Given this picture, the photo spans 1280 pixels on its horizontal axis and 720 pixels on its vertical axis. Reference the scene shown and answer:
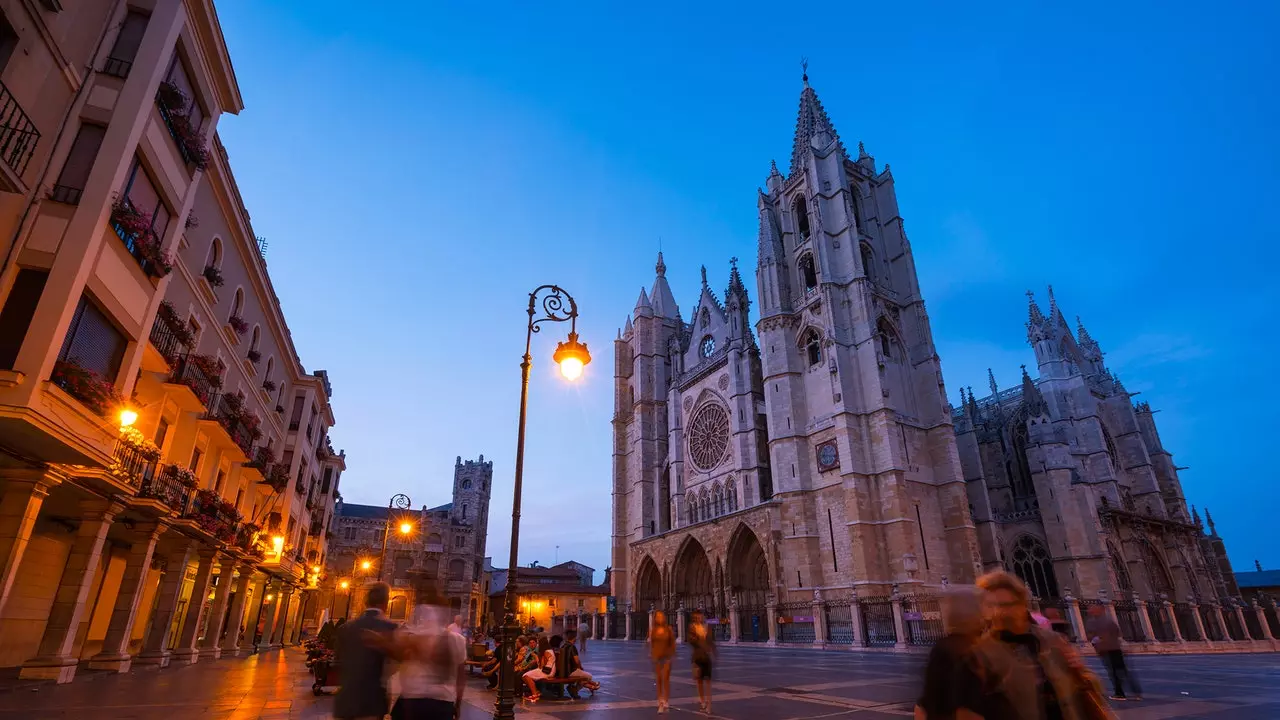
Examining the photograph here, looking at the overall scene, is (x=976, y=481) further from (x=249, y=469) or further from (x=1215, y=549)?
(x=249, y=469)

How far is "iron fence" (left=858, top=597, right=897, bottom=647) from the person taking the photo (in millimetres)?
26062

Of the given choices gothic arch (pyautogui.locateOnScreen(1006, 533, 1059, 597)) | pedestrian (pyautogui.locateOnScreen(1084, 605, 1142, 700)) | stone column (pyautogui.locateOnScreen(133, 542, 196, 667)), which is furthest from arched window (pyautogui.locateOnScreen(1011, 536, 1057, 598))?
stone column (pyautogui.locateOnScreen(133, 542, 196, 667))

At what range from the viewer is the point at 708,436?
147ft

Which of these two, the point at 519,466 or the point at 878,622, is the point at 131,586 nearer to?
the point at 519,466

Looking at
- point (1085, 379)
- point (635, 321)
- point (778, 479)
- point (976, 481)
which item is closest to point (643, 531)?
point (778, 479)

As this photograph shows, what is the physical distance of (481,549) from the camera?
73.9 metres

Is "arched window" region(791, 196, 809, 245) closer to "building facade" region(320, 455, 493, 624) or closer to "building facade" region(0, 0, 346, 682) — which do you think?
"building facade" region(0, 0, 346, 682)

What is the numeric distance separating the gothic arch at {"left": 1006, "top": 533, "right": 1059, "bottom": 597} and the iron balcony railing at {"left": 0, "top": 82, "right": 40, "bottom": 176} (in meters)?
48.1

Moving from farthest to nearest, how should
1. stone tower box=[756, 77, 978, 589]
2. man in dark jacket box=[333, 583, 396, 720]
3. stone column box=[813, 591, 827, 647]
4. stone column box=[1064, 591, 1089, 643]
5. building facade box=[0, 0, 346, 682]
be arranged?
stone tower box=[756, 77, 978, 589] < stone column box=[813, 591, 827, 647] < stone column box=[1064, 591, 1089, 643] < building facade box=[0, 0, 346, 682] < man in dark jacket box=[333, 583, 396, 720]

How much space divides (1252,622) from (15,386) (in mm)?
59976

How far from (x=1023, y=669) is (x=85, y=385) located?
41.9 ft

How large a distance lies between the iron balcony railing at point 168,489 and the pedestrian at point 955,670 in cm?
1472

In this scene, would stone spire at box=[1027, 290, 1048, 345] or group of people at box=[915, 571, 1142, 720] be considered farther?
stone spire at box=[1027, 290, 1048, 345]

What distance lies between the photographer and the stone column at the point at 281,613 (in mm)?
32803
